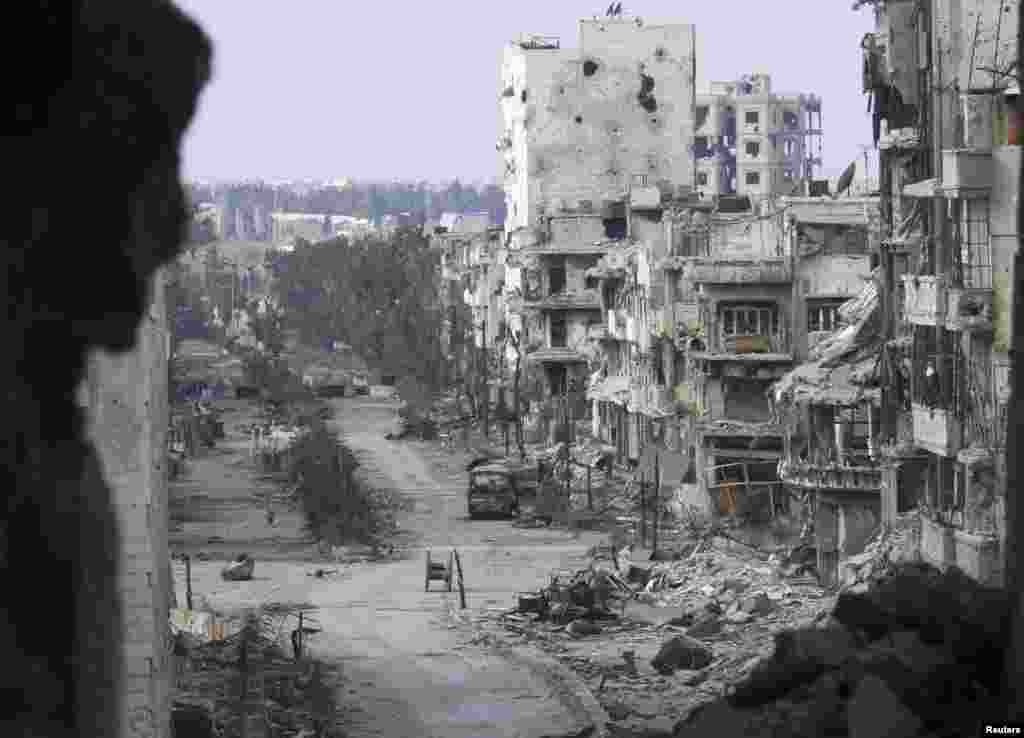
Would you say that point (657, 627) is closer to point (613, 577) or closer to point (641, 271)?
point (613, 577)

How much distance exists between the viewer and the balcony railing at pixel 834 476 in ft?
151

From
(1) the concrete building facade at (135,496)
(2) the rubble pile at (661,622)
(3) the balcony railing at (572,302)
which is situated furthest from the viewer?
(3) the balcony railing at (572,302)

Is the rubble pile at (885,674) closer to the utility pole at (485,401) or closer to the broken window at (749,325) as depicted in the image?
the broken window at (749,325)

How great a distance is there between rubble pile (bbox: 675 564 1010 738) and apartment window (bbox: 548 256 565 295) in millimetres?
72899

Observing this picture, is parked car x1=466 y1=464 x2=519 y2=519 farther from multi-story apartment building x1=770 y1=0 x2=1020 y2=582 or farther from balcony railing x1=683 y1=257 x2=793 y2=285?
multi-story apartment building x1=770 y1=0 x2=1020 y2=582

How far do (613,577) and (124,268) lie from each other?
38.0 m

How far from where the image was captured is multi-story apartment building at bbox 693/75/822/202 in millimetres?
167000

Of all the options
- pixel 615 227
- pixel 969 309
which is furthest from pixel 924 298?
pixel 615 227

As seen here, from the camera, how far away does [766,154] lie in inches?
6747

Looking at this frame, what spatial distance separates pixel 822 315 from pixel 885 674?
4373cm

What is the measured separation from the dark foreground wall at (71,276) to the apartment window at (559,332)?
76.6 meters

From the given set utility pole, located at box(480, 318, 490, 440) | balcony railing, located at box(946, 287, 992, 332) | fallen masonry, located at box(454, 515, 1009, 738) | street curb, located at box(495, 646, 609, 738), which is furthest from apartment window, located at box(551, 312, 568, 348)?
balcony railing, located at box(946, 287, 992, 332)

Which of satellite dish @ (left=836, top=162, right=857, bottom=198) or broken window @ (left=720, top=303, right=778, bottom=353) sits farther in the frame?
satellite dish @ (left=836, top=162, right=857, bottom=198)

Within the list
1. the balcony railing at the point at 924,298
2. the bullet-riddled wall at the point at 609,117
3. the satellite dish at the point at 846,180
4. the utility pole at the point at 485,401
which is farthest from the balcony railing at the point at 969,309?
the bullet-riddled wall at the point at 609,117
